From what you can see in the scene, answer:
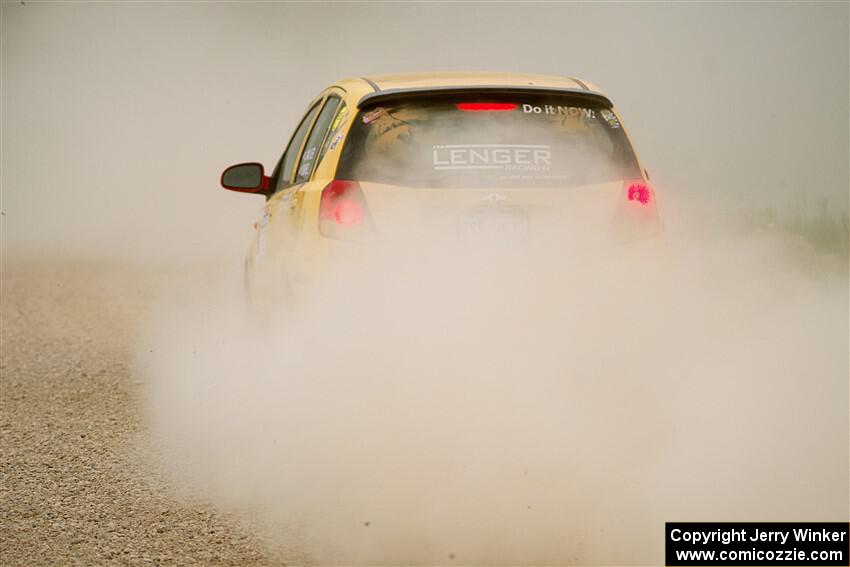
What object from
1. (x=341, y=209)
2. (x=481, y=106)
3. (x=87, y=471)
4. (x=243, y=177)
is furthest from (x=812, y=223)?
(x=87, y=471)

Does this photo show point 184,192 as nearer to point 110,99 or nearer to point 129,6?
point 110,99

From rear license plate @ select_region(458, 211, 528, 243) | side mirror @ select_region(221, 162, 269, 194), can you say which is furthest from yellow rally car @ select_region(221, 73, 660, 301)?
side mirror @ select_region(221, 162, 269, 194)

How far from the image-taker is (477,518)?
529 centimetres

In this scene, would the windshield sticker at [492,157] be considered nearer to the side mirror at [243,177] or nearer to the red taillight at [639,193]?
the red taillight at [639,193]

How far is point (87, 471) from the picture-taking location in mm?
6742

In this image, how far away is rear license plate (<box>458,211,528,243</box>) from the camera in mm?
6410

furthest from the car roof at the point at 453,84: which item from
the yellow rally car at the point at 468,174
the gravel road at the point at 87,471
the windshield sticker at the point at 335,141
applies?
the gravel road at the point at 87,471

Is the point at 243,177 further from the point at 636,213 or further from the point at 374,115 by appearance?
the point at 636,213

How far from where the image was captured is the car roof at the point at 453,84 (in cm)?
685

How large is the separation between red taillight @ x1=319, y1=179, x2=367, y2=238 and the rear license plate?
1.54 ft

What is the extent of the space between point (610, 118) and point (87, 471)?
3.03 meters

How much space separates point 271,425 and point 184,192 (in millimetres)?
21689

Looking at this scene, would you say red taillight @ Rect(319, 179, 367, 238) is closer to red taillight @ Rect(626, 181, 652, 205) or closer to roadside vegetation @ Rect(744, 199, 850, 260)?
red taillight @ Rect(626, 181, 652, 205)

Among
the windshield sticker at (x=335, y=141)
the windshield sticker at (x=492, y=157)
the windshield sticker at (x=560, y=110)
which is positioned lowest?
the windshield sticker at (x=492, y=157)
